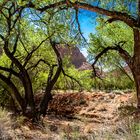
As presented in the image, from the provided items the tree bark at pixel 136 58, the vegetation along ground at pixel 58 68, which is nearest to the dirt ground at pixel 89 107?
the vegetation along ground at pixel 58 68

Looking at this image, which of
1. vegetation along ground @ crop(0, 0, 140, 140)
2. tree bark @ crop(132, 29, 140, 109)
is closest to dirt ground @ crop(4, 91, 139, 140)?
vegetation along ground @ crop(0, 0, 140, 140)

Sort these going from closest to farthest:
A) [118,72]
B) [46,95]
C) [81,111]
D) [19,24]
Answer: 1. [19,24]
2. [46,95]
3. [81,111]
4. [118,72]

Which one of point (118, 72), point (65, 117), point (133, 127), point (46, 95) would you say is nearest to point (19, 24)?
point (46, 95)

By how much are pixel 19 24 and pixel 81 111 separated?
701cm

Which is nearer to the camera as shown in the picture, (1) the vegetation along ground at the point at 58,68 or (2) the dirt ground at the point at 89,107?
(1) the vegetation along ground at the point at 58,68

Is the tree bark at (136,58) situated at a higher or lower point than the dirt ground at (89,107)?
higher

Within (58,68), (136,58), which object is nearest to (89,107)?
(58,68)

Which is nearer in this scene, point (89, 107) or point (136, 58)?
point (136, 58)

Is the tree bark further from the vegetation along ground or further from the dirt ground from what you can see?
the dirt ground

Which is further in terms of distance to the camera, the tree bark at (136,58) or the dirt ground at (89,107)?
the dirt ground at (89,107)

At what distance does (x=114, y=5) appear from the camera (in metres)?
13.8

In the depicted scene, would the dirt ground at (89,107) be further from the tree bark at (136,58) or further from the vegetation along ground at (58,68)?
the tree bark at (136,58)

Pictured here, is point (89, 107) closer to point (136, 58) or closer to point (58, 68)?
point (58, 68)

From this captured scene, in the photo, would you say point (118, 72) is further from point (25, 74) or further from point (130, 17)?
point (130, 17)
